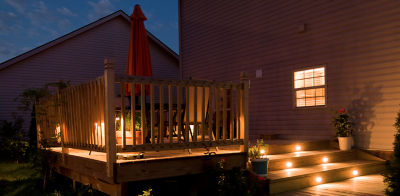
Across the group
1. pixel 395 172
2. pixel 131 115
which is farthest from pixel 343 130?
pixel 131 115

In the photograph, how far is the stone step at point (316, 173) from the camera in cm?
425

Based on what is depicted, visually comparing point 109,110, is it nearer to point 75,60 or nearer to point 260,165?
point 260,165

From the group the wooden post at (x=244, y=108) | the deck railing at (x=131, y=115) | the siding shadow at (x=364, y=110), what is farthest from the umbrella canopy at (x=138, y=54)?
the siding shadow at (x=364, y=110)

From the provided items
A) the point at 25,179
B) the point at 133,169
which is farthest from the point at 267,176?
the point at 25,179

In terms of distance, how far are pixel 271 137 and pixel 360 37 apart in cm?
279

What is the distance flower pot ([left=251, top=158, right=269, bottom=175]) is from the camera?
421 centimetres

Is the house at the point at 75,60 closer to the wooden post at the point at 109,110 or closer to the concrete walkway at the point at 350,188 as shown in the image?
the wooden post at the point at 109,110

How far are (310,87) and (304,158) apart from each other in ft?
7.58

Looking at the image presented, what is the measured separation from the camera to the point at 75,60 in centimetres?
1215

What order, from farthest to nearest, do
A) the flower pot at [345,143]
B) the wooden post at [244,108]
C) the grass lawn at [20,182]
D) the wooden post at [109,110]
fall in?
the flower pot at [345,143] < the grass lawn at [20,182] < the wooden post at [244,108] < the wooden post at [109,110]

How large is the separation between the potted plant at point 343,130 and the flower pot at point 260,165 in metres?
2.59

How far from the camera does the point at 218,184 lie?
12.9 feet

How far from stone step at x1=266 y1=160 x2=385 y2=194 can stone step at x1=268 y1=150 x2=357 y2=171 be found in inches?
3.5

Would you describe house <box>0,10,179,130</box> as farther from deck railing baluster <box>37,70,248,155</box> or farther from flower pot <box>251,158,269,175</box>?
flower pot <box>251,158,269,175</box>
